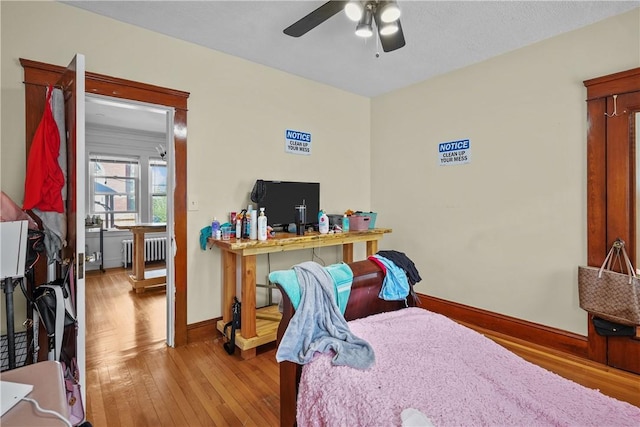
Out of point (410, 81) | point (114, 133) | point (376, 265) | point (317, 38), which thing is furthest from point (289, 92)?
point (114, 133)

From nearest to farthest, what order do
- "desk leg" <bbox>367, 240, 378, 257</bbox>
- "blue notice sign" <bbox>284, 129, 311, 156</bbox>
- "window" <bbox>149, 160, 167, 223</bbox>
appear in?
"blue notice sign" <bbox>284, 129, 311, 156</bbox> < "desk leg" <bbox>367, 240, 378, 257</bbox> < "window" <bbox>149, 160, 167, 223</bbox>

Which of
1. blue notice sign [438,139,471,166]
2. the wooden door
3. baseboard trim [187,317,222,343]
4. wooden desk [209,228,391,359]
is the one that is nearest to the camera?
the wooden door

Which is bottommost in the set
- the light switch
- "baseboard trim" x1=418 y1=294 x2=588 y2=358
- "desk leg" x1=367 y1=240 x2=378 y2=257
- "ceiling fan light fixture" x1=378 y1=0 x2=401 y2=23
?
"baseboard trim" x1=418 y1=294 x2=588 y2=358

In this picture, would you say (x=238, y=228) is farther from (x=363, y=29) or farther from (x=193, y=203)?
(x=363, y=29)

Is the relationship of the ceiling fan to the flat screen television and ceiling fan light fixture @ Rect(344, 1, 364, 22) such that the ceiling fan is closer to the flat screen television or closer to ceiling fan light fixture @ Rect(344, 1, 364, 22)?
ceiling fan light fixture @ Rect(344, 1, 364, 22)

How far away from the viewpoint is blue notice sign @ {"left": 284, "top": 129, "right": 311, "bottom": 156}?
11.3 feet

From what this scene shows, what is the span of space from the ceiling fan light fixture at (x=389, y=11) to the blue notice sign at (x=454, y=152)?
1.86 meters

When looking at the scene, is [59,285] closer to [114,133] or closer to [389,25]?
[389,25]

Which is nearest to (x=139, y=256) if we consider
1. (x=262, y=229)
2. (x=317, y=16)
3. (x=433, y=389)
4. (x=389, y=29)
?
(x=262, y=229)

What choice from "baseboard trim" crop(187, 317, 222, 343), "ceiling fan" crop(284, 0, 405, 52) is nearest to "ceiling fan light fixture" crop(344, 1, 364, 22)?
"ceiling fan" crop(284, 0, 405, 52)

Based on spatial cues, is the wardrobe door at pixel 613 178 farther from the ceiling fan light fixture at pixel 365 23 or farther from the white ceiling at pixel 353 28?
the ceiling fan light fixture at pixel 365 23

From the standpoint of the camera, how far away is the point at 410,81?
12.0 feet

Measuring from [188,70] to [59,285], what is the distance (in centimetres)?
195

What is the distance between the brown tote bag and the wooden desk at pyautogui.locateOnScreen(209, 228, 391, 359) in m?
1.96
